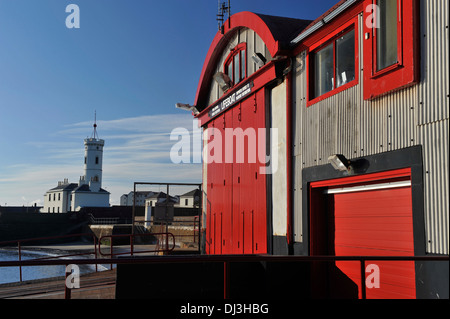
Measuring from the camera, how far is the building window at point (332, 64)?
847 cm

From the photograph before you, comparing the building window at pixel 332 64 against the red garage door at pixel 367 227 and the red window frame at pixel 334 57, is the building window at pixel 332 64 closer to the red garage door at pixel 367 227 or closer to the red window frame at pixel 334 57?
the red window frame at pixel 334 57

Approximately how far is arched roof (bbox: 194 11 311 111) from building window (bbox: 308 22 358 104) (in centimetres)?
109

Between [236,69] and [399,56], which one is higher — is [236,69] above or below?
above

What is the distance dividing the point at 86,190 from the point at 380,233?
10235cm

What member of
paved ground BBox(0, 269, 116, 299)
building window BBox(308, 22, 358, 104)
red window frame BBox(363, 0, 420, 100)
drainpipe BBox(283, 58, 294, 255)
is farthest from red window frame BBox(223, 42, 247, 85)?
paved ground BBox(0, 269, 116, 299)

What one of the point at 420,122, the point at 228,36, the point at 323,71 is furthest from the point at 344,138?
the point at 228,36

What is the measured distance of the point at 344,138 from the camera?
831 centimetres

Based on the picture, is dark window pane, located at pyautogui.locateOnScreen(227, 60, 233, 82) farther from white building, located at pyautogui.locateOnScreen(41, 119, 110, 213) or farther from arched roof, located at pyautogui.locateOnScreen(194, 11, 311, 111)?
white building, located at pyautogui.locateOnScreen(41, 119, 110, 213)

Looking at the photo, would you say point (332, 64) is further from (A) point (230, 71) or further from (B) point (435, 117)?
(A) point (230, 71)

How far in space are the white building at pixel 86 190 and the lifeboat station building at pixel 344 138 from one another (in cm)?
9199

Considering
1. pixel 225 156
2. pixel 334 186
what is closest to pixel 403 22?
pixel 334 186

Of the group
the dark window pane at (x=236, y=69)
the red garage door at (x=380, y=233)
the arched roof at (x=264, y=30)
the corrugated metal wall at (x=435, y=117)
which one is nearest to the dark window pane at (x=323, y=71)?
the arched roof at (x=264, y=30)

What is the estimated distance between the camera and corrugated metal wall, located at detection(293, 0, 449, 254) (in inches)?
240

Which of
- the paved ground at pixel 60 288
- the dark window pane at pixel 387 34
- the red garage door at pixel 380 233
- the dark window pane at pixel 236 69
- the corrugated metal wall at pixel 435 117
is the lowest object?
the paved ground at pixel 60 288
